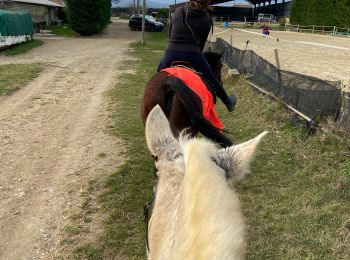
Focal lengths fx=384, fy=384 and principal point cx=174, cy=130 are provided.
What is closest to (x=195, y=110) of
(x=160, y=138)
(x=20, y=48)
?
(x=160, y=138)

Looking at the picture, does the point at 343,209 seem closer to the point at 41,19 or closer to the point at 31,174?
the point at 31,174

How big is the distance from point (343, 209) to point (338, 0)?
115 feet

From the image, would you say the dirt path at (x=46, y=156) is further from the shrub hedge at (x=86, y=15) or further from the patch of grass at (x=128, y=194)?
the shrub hedge at (x=86, y=15)

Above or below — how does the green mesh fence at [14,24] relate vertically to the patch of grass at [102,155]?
Result: above

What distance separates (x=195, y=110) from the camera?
287cm

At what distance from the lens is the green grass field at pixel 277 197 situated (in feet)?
11.3

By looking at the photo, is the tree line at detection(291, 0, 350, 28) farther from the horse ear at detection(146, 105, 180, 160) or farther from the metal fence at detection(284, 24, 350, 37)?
the horse ear at detection(146, 105, 180, 160)

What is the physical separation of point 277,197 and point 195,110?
76.9 inches

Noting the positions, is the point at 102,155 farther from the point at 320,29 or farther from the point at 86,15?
the point at 320,29

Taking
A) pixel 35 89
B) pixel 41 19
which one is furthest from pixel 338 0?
pixel 35 89

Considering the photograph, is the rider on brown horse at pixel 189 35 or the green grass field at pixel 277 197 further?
the rider on brown horse at pixel 189 35

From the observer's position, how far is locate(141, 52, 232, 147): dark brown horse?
2.79 metres

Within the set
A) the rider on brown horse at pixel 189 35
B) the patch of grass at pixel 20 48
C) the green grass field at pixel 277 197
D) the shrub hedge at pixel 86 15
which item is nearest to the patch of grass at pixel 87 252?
the green grass field at pixel 277 197

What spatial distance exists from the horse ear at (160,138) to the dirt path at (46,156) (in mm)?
2230
